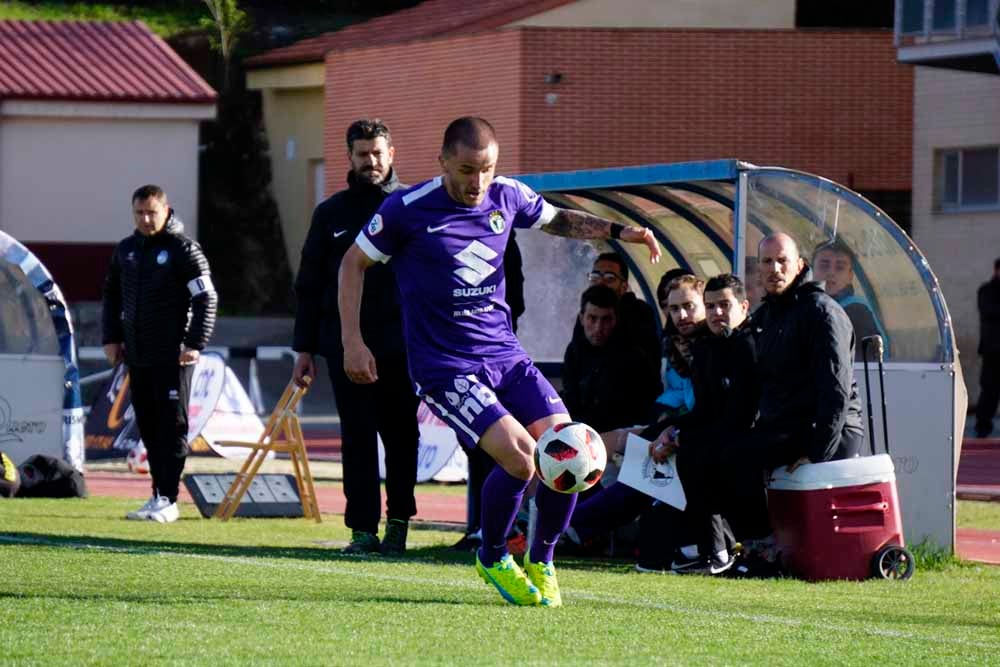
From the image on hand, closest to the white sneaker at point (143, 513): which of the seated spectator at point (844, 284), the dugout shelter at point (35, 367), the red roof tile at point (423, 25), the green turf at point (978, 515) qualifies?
the dugout shelter at point (35, 367)

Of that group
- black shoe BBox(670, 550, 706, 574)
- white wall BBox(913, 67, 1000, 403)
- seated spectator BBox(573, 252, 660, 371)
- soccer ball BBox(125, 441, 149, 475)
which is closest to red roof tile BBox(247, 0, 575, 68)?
white wall BBox(913, 67, 1000, 403)

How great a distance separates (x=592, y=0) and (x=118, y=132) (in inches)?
404

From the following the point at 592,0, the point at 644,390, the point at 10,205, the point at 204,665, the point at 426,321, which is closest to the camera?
the point at 204,665

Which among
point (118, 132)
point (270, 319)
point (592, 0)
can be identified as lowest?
point (270, 319)

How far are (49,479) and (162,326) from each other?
2.42 m

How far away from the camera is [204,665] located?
6062 mm

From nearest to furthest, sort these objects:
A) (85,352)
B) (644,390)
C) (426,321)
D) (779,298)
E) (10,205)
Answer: (426,321), (779,298), (644,390), (85,352), (10,205)

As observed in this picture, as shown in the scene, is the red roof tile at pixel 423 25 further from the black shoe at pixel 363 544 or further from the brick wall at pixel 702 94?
the black shoe at pixel 363 544

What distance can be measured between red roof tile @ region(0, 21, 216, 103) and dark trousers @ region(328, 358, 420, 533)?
Result: 28.3m

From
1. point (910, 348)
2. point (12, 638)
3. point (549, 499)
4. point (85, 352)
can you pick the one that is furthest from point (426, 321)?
point (85, 352)

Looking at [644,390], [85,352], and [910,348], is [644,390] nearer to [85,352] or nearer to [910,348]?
[910,348]

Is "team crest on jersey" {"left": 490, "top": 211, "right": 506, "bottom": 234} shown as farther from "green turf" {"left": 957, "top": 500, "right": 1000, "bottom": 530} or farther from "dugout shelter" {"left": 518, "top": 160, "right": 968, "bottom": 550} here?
"green turf" {"left": 957, "top": 500, "right": 1000, "bottom": 530}

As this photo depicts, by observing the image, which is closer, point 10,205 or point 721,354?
point 721,354

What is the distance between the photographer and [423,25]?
3959 centimetres
